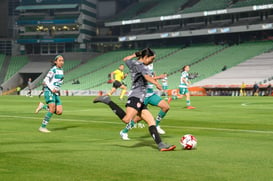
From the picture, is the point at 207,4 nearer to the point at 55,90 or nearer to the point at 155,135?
the point at 55,90

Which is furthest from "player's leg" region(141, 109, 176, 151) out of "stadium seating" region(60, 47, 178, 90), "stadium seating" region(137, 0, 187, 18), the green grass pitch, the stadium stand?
"stadium seating" region(137, 0, 187, 18)

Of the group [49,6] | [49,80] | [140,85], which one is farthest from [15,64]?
[140,85]

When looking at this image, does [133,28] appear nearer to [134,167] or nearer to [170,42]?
[170,42]

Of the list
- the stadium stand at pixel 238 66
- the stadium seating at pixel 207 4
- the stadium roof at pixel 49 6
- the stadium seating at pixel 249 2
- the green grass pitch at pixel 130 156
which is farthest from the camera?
the stadium roof at pixel 49 6

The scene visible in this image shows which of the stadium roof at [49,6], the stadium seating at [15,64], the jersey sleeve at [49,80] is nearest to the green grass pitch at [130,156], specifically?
the jersey sleeve at [49,80]

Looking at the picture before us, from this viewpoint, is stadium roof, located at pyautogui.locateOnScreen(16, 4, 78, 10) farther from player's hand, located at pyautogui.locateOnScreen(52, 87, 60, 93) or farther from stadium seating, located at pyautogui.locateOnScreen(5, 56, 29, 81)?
player's hand, located at pyautogui.locateOnScreen(52, 87, 60, 93)

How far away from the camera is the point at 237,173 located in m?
8.57

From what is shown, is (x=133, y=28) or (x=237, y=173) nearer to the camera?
(x=237, y=173)

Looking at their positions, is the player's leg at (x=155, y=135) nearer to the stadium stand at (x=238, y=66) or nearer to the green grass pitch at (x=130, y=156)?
the green grass pitch at (x=130, y=156)

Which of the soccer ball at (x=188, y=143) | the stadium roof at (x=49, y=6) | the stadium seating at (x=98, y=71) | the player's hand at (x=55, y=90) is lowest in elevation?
the stadium seating at (x=98, y=71)

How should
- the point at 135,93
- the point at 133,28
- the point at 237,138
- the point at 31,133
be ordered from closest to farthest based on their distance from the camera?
the point at 135,93, the point at 237,138, the point at 31,133, the point at 133,28

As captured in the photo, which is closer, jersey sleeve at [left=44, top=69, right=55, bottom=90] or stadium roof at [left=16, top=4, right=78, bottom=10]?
jersey sleeve at [left=44, top=69, right=55, bottom=90]

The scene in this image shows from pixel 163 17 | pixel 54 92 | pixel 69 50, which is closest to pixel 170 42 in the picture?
pixel 163 17

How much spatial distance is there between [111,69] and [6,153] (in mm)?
74578
